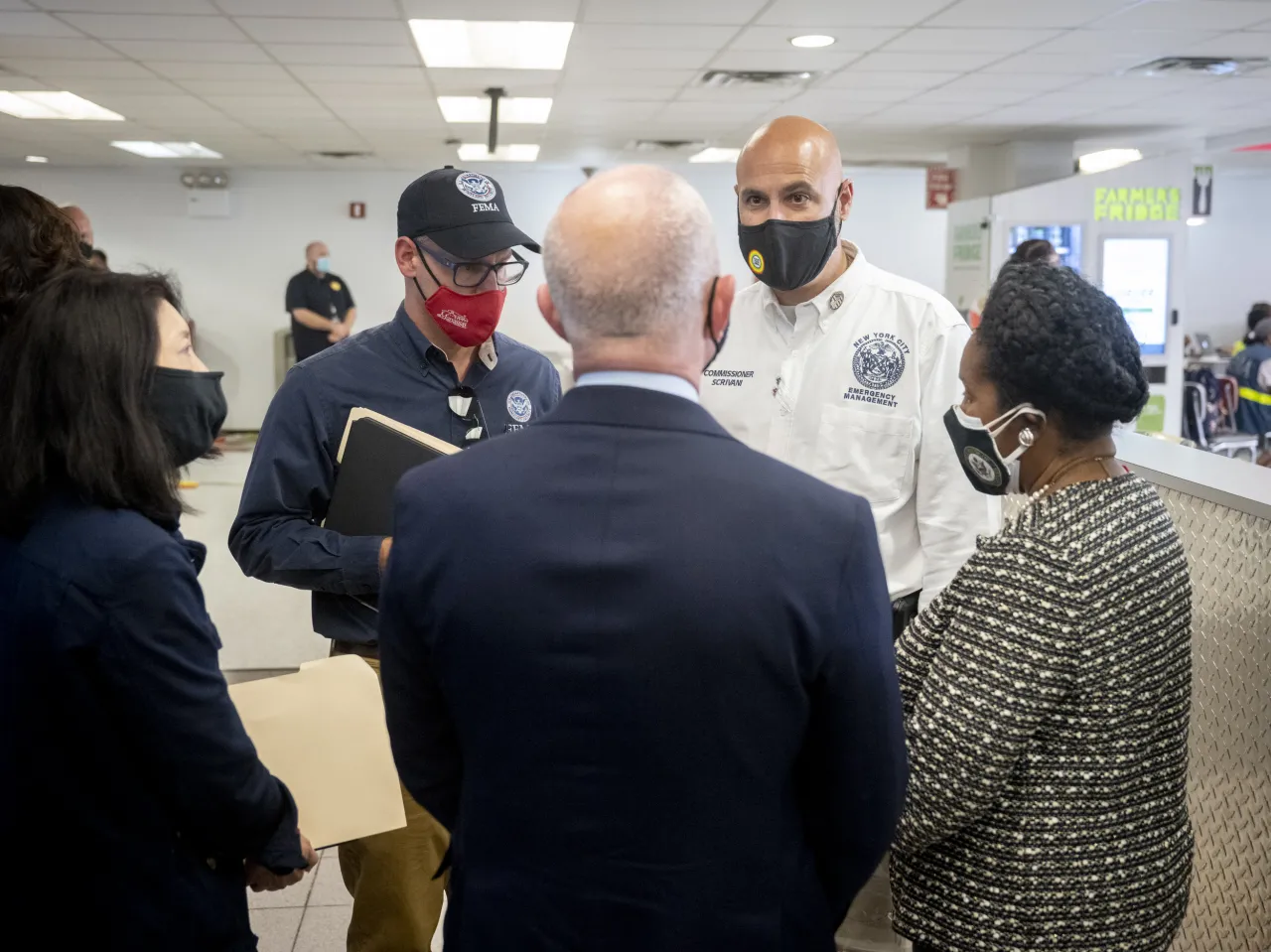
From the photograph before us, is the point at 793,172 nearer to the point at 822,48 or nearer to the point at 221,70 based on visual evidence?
the point at 822,48

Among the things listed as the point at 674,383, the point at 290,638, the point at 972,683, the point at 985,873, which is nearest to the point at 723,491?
the point at 674,383

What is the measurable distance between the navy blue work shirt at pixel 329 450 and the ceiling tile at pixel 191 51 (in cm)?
474

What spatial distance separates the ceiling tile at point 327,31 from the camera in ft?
17.7

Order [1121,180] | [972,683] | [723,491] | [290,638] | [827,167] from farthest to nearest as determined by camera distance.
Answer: [1121,180] → [290,638] → [827,167] → [972,683] → [723,491]

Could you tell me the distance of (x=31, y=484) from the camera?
1.25 meters

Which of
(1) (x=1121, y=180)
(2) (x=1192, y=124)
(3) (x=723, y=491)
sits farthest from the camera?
(2) (x=1192, y=124)

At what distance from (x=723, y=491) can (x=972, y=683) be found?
0.47 metres

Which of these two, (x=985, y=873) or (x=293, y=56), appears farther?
(x=293, y=56)

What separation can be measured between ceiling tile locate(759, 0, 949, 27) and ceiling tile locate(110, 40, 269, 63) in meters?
2.91

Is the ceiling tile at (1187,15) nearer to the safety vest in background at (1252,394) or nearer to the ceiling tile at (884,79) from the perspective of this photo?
the ceiling tile at (884,79)

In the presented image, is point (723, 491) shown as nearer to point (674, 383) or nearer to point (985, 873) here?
point (674, 383)

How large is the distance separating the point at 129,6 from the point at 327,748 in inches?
188

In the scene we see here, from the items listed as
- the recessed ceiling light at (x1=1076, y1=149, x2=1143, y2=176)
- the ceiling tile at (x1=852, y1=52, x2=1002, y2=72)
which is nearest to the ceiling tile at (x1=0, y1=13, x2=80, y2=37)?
the ceiling tile at (x1=852, y1=52, x2=1002, y2=72)

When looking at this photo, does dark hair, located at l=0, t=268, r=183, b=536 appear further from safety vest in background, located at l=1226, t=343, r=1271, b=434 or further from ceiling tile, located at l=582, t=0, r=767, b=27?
safety vest in background, located at l=1226, t=343, r=1271, b=434
